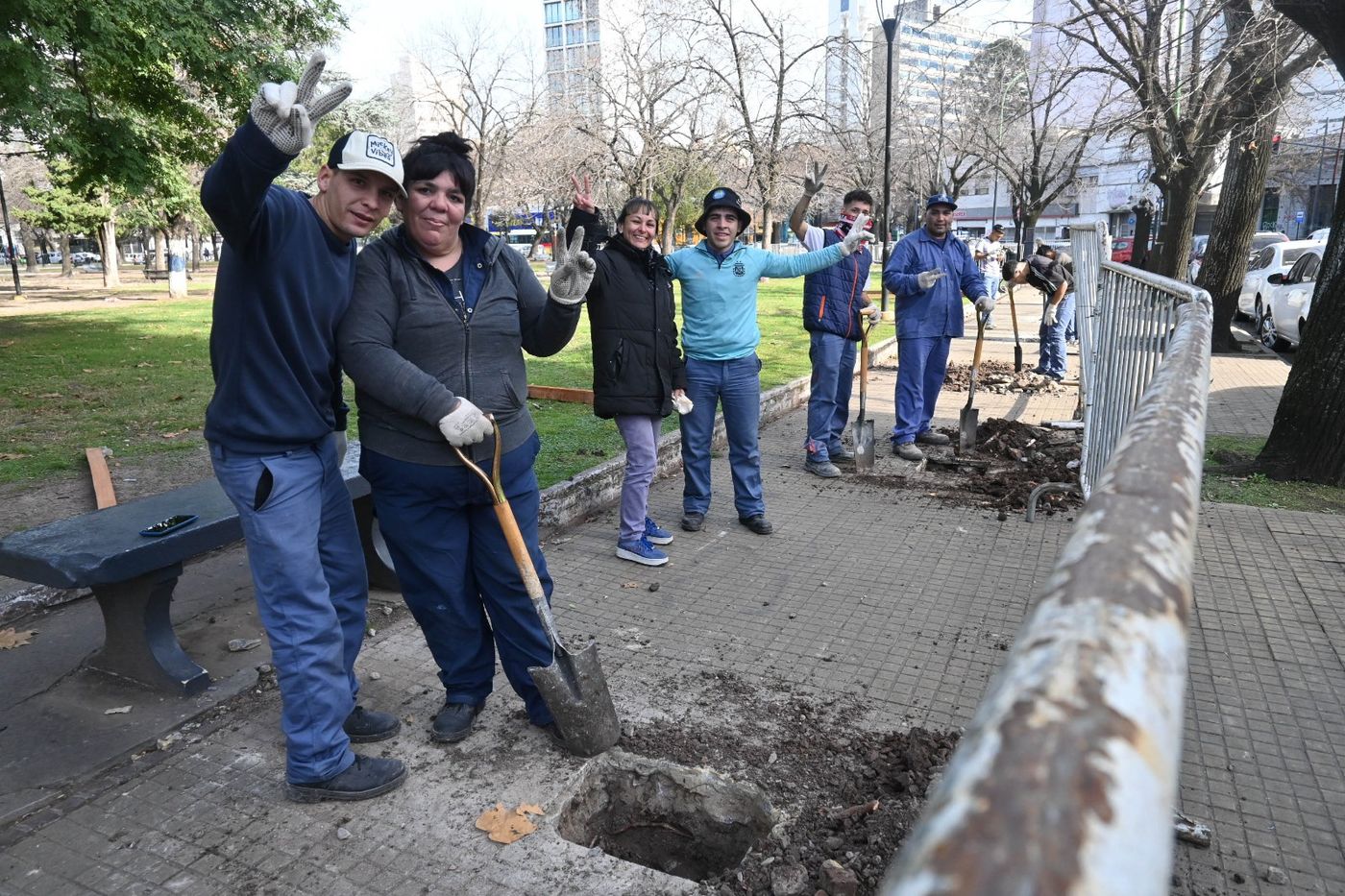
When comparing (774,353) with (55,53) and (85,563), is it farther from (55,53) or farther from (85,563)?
(85,563)

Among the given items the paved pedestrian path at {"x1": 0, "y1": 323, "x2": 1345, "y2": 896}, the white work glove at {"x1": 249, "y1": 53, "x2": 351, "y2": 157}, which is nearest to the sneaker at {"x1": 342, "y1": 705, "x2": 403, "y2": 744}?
the paved pedestrian path at {"x1": 0, "y1": 323, "x2": 1345, "y2": 896}

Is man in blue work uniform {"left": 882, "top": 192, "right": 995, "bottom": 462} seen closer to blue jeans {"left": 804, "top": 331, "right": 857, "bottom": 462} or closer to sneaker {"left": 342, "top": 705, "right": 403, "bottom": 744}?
blue jeans {"left": 804, "top": 331, "right": 857, "bottom": 462}

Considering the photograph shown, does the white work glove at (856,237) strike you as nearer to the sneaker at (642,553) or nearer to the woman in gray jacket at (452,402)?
the sneaker at (642,553)

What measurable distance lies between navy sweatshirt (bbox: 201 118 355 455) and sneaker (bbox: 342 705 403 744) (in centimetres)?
111

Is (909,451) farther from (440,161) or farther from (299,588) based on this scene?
(299,588)

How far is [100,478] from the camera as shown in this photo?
19.1ft

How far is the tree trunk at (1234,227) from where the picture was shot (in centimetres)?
1293

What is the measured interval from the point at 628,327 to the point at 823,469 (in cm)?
260

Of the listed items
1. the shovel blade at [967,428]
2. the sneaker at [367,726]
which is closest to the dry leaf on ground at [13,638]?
the sneaker at [367,726]

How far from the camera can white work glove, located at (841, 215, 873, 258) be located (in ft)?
18.7

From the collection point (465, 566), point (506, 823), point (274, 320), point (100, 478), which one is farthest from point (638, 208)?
point (100, 478)

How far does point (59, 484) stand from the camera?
5992 millimetres

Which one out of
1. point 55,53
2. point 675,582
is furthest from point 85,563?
point 55,53

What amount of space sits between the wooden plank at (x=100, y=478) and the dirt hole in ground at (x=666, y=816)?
372 centimetres
